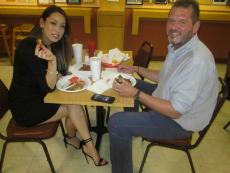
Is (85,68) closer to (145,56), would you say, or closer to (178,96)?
(145,56)

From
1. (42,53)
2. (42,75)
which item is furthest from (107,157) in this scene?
(42,53)

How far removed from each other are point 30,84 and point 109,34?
2292mm

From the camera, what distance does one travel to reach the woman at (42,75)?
5.12 ft

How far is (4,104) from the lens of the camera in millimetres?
1724

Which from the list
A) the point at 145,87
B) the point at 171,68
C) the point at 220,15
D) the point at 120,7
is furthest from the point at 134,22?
the point at 171,68

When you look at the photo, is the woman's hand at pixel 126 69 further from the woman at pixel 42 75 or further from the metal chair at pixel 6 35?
the metal chair at pixel 6 35

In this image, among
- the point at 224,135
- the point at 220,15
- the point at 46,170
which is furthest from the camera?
the point at 220,15

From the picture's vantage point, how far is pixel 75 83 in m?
1.63

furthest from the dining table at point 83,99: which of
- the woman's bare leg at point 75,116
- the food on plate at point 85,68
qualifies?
the food on plate at point 85,68

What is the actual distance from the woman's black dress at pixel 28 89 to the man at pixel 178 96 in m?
0.47

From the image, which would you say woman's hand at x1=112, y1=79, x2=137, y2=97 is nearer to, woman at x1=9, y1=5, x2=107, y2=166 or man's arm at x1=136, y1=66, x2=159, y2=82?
woman at x1=9, y1=5, x2=107, y2=166

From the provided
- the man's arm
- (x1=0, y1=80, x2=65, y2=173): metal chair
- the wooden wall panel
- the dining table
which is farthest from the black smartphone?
the wooden wall panel

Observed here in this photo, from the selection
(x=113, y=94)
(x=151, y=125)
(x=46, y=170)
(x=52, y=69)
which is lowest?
(x=46, y=170)

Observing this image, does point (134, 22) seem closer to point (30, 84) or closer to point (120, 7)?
point (120, 7)
